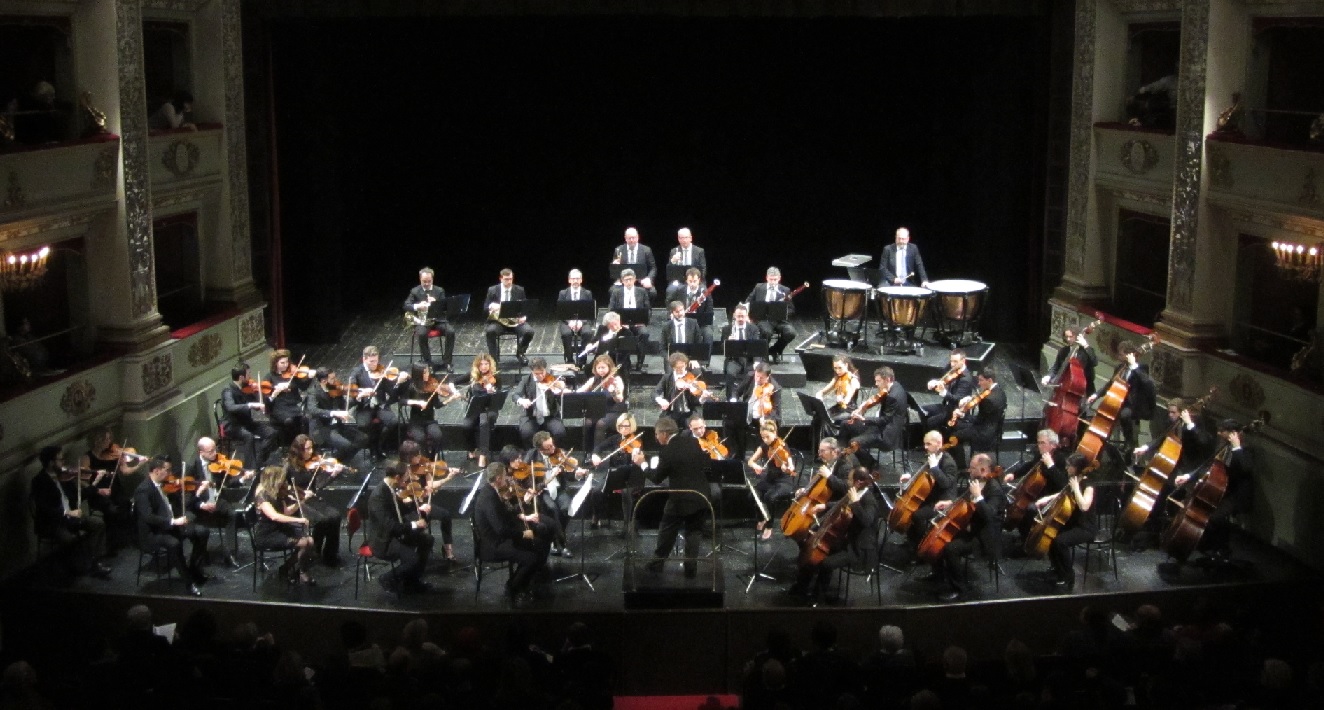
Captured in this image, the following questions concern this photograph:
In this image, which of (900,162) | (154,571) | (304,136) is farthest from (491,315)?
(900,162)

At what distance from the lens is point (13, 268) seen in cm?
1520

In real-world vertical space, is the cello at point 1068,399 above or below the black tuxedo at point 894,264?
below

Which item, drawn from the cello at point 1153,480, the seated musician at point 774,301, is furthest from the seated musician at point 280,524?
the cello at point 1153,480

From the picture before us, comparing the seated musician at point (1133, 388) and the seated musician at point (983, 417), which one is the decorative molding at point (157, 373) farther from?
the seated musician at point (1133, 388)

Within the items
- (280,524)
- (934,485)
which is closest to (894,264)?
(934,485)

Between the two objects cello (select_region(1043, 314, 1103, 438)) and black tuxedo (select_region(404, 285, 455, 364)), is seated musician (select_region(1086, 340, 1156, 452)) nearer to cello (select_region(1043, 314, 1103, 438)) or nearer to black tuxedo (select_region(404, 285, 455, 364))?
cello (select_region(1043, 314, 1103, 438))

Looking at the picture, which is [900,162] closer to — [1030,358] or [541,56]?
[1030,358]

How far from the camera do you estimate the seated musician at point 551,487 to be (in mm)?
13758

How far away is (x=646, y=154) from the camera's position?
2117 centimetres

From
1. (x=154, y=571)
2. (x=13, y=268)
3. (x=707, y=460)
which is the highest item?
(x=13, y=268)

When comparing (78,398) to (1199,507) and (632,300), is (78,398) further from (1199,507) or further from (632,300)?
(1199,507)

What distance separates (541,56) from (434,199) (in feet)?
7.34

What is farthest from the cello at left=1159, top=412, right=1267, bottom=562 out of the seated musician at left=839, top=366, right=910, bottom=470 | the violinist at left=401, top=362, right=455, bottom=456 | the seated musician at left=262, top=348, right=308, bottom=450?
the seated musician at left=262, top=348, right=308, bottom=450

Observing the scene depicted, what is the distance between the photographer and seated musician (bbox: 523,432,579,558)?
13758mm
